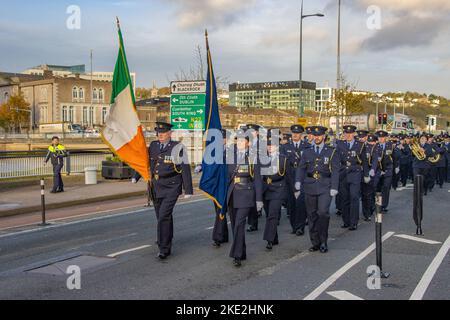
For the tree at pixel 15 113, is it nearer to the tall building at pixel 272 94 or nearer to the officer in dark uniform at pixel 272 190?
the tall building at pixel 272 94

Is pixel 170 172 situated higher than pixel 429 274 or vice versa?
pixel 170 172

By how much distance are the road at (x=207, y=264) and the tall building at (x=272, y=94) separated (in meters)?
145

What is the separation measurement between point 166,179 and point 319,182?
2.67 metres

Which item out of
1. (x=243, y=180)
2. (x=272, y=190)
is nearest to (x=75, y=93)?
(x=272, y=190)

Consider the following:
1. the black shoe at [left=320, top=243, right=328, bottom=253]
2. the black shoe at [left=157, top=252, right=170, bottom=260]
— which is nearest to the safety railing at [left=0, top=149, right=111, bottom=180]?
the black shoe at [left=157, top=252, right=170, bottom=260]

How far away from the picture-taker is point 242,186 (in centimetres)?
873

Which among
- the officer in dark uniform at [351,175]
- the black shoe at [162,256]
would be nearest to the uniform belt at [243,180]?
the black shoe at [162,256]

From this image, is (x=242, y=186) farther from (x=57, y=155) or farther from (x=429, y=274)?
(x=57, y=155)

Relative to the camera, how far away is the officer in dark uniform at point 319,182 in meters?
9.43

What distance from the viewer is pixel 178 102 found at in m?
21.3

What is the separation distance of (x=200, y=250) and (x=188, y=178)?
1.37m

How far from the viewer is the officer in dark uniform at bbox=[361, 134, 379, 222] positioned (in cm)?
1334

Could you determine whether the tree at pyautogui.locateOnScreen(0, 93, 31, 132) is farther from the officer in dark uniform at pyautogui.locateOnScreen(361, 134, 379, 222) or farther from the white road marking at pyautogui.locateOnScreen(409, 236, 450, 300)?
the white road marking at pyautogui.locateOnScreen(409, 236, 450, 300)
